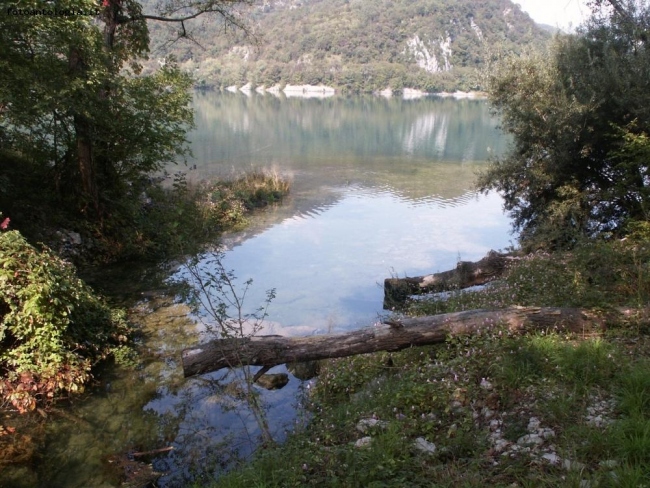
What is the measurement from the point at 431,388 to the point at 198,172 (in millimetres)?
23965

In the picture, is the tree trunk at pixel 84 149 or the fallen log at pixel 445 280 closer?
the tree trunk at pixel 84 149

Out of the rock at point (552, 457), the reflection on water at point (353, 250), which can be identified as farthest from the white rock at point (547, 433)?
the reflection on water at point (353, 250)

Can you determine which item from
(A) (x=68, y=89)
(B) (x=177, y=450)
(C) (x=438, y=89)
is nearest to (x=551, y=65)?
(A) (x=68, y=89)

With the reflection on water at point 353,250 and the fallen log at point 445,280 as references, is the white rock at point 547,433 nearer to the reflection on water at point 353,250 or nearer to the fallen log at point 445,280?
the reflection on water at point 353,250

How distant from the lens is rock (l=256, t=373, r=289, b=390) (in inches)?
290

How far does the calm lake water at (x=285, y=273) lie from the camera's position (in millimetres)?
5871

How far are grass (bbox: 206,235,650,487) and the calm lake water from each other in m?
1.49

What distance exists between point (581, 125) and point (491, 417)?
988cm

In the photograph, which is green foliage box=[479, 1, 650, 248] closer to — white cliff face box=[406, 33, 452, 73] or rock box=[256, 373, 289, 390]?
rock box=[256, 373, 289, 390]

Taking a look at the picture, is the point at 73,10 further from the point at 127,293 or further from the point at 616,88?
the point at 616,88

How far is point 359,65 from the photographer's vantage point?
141 meters

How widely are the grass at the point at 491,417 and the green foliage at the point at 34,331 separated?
3.52 meters

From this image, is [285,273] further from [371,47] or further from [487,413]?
[371,47]

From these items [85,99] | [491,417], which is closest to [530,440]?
[491,417]
